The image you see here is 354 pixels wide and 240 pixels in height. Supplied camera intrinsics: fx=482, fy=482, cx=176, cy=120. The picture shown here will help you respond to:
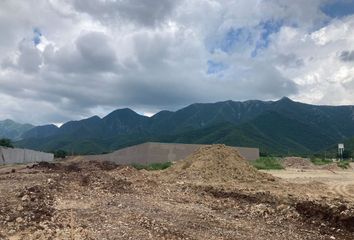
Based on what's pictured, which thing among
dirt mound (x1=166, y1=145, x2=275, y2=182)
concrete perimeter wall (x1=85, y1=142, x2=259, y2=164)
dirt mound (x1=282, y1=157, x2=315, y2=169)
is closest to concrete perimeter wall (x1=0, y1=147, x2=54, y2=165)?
concrete perimeter wall (x1=85, y1=142, x2=259, y2=164)

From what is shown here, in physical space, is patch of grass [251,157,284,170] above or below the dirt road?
above

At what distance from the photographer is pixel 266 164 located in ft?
178

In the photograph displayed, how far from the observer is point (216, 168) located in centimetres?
3111

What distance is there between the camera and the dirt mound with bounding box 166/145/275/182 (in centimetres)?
2961

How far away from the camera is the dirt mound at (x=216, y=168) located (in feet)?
97.1

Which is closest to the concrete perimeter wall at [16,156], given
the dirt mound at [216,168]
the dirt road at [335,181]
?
the dirt mound at [216,168]

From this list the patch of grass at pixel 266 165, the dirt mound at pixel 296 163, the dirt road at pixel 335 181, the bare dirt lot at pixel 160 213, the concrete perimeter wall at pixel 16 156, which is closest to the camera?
the bare dirt lot at pixel 160 213

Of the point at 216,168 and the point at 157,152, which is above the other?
the point at 157,152

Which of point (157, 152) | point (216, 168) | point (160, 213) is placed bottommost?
point (160, 213)

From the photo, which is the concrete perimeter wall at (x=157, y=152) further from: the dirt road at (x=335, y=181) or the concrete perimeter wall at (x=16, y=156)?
the concrete perimeter wall at (x=16, y=156)

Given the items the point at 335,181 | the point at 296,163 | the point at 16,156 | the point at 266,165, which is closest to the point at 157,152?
the point at 266,165

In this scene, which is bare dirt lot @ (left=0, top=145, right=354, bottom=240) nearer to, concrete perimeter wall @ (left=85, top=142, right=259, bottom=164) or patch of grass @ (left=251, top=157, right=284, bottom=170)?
concrete perimeter wall @ (left=85, top=142, right=259, bottom=164)

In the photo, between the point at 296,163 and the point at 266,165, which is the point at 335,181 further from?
the point at 296,163

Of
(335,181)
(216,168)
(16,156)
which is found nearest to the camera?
(216,168)
